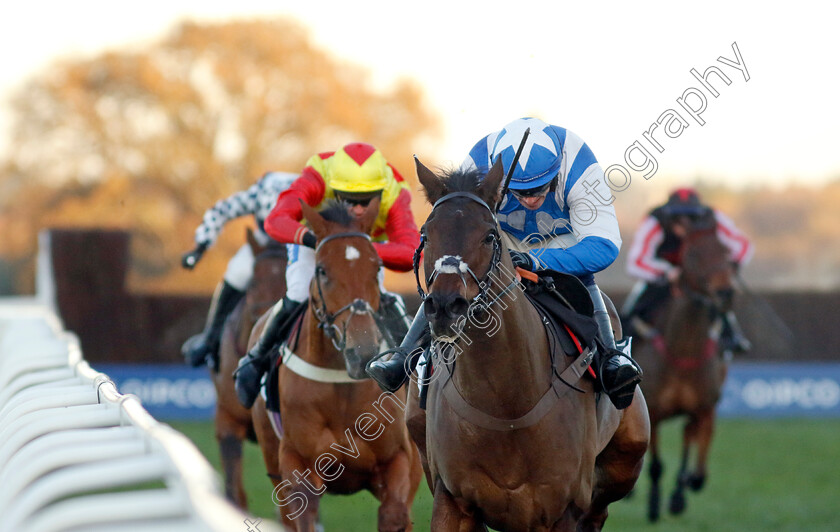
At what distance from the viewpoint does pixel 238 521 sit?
5.66 feet

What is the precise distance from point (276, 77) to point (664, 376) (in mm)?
16541

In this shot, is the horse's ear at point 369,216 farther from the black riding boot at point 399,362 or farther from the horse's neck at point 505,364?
the horse's neck at point 505,364

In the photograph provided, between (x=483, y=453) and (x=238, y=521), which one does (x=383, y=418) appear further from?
(x=238, y=521)

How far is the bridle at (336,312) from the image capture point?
172 inches

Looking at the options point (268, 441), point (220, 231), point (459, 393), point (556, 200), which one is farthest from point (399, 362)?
point (220, 231)

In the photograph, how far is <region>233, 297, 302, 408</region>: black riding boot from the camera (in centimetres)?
516

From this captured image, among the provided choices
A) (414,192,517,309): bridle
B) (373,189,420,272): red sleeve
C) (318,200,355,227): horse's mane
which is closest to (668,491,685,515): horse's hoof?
(373,189,420,272): red sleeve

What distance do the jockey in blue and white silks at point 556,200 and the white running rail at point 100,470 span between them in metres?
1.59

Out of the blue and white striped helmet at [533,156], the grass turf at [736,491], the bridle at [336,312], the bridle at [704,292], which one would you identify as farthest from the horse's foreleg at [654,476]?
the blue and white striped helmet at [533,156]

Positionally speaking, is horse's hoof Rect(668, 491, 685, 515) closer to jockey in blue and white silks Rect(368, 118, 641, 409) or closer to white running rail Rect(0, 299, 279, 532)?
jockey in blue and white silks Rect(368, 118, 641, 409)

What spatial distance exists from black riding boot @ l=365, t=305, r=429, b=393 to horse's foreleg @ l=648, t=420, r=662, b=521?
3.85 metres

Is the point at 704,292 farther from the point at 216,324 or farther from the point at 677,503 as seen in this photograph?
the point at 216,324

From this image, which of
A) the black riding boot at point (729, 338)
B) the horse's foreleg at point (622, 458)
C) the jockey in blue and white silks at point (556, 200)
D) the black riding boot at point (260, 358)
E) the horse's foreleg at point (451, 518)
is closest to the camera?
the horse's foreleg at point (451, 518)

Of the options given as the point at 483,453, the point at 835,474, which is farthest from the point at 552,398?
the point at 835,474
